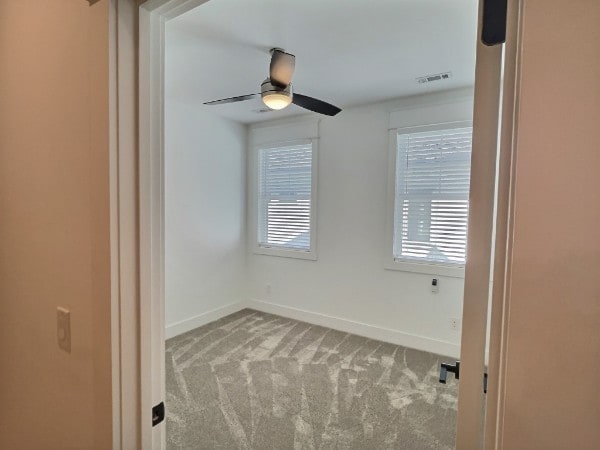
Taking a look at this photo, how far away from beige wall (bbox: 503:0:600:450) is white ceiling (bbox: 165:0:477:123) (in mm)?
1647

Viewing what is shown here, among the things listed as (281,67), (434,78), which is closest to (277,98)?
(281,67)

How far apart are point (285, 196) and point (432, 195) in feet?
5.87

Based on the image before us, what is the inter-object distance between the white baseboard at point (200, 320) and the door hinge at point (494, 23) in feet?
11.9

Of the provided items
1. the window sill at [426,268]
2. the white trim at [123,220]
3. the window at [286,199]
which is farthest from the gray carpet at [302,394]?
the white trim at [123,220]

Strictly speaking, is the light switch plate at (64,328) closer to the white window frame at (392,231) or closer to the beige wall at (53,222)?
the beige wall at (53,222)

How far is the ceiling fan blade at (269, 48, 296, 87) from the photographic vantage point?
6.57 ft

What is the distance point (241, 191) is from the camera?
4.33m

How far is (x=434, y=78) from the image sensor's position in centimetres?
266

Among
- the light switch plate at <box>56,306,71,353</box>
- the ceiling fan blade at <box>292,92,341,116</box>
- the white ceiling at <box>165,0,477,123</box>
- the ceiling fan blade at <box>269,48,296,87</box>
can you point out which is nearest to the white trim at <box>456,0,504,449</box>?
the light switch plate at <box>56,306,71,353</box>

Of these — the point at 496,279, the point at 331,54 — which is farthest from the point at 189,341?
the point at 496,279

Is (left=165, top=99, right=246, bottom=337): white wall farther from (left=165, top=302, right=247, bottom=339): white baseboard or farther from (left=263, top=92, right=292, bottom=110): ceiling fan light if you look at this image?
(left=263, top=92, right=292, bottom=110): ceiling fan light

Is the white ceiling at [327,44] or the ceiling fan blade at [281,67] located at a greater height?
the white ceiling at [327,44]

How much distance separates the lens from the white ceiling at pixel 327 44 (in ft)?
5.72

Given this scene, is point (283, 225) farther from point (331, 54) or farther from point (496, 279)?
point (496, 279)
